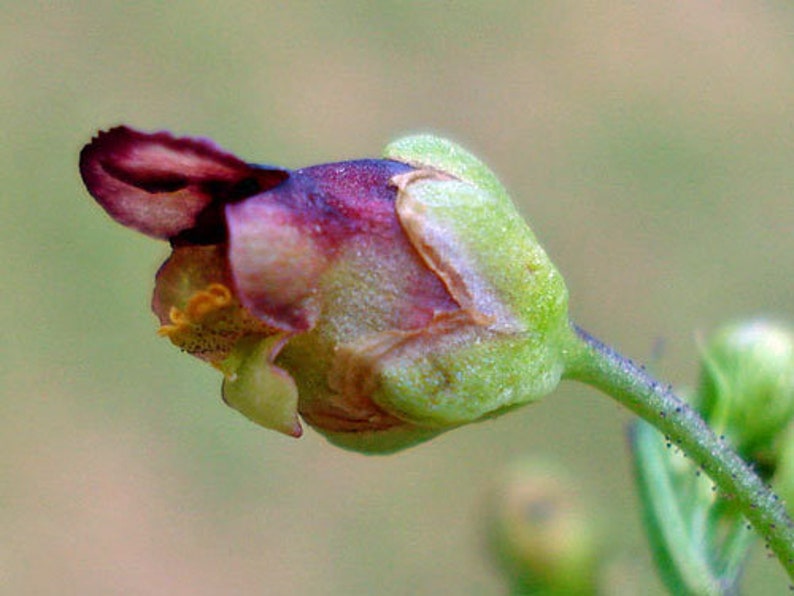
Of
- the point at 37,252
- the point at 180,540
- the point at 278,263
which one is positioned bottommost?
the point at 180,540

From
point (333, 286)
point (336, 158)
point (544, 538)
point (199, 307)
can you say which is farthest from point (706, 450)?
point (336, 158)

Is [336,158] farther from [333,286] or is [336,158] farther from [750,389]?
[333,286]

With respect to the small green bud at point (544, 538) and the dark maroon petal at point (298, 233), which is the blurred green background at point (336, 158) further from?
the dark maroon petal at point (298, 233)

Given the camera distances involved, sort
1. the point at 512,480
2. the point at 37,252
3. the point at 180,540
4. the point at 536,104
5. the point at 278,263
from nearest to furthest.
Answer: the point at 278,263, the point at 512,480, the point at 180,540, the point at 37,252, the point at 536,104

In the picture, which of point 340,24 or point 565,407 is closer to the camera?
point 565,407

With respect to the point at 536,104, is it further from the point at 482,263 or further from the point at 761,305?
the point at 482,263

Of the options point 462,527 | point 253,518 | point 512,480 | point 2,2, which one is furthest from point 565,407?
point 2,2

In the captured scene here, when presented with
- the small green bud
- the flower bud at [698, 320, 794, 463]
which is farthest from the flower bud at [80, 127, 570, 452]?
the small green bud

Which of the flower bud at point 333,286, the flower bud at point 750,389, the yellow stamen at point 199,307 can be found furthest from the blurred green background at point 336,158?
the yellow stamen at point 199,307
